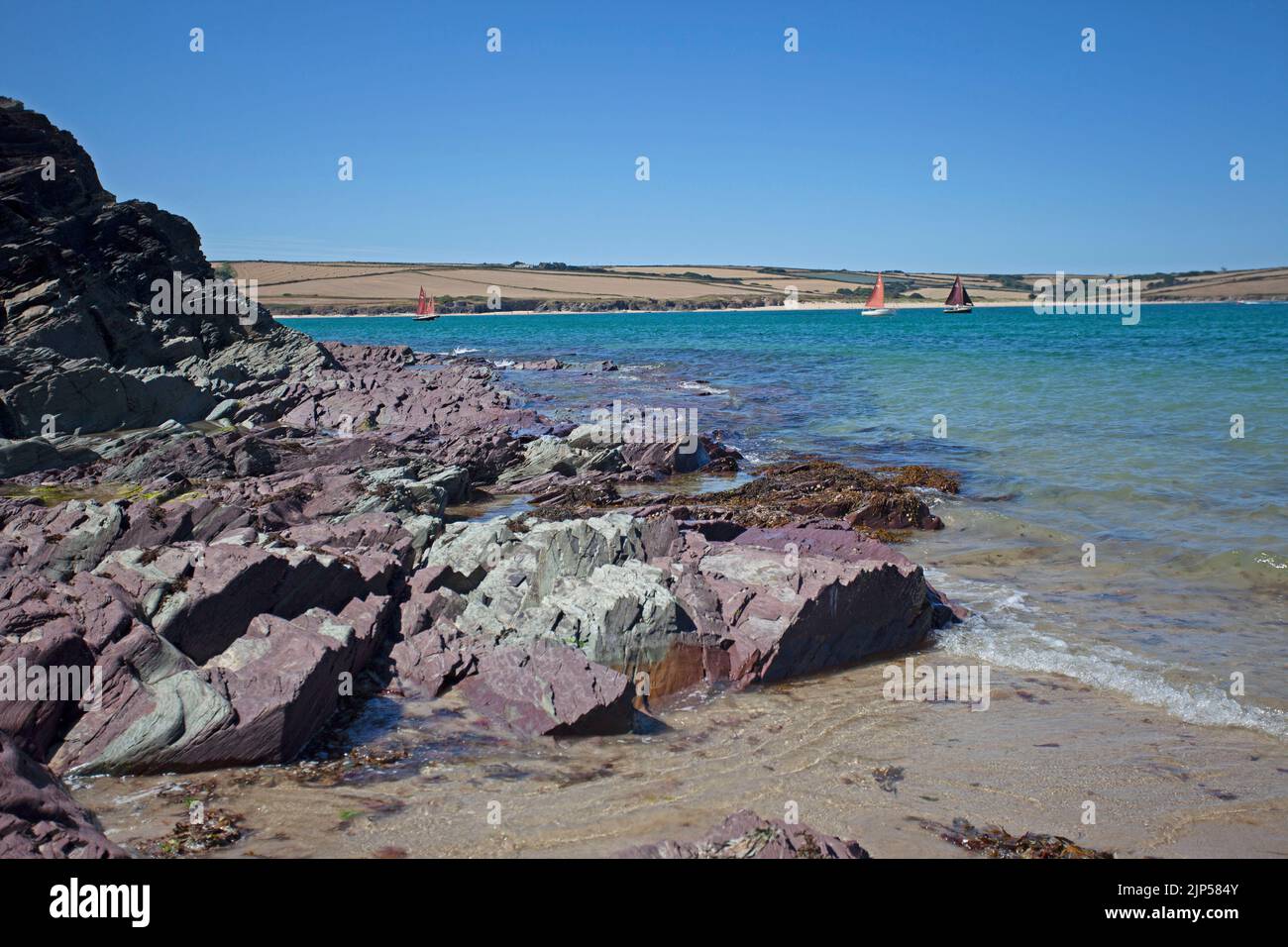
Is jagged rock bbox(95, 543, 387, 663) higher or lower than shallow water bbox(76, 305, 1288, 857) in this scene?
higher

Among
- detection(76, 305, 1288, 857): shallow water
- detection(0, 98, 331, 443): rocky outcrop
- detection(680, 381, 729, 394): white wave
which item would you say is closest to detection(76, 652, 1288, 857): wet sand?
detection(76, 305, 1288, 857): shallow water

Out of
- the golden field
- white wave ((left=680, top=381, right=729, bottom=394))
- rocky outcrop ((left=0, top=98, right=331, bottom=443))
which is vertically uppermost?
the golden field

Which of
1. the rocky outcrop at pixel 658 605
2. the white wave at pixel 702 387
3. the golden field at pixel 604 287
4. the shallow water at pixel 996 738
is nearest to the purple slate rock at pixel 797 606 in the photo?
the rocky outcrop at pixel 658 605

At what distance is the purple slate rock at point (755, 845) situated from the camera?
4621 millimetres

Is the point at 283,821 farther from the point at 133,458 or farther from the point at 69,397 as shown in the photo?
the point at 69,397

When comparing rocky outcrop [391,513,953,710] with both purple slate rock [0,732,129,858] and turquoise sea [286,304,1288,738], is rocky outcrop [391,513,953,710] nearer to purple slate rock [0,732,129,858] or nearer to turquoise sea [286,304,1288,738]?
turquoise sea [286,304,1288,738]

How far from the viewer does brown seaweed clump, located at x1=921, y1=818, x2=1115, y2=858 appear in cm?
554

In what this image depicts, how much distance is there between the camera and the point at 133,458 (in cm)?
1838

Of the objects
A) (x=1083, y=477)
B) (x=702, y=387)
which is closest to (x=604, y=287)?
(x=702, y=387)

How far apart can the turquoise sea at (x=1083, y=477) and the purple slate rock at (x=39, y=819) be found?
8.18 metres

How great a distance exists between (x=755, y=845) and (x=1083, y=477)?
1612 cm

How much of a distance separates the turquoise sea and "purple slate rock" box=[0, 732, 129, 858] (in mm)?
8179

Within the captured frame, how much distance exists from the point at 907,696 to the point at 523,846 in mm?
4388

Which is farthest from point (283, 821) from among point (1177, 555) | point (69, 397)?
point (69, 397)
